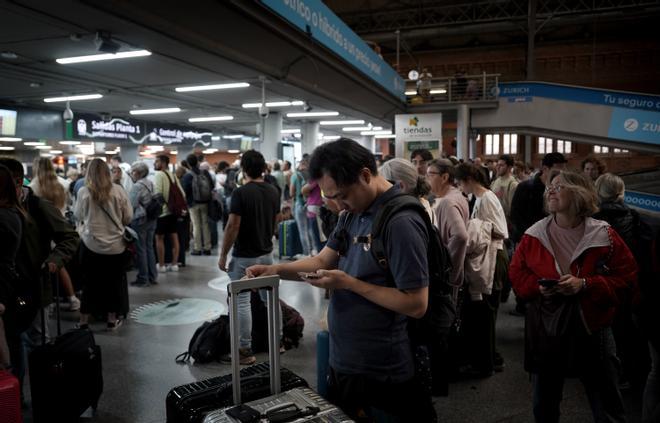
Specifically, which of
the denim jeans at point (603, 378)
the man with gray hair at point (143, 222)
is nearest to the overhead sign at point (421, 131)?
the man with gray hair at point (143, 222)

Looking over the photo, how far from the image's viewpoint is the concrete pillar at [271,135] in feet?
40.0

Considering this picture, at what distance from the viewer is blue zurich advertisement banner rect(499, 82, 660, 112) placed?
11.3 metres

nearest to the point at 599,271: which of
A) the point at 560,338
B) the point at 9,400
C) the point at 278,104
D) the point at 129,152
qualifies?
the point at 560,338

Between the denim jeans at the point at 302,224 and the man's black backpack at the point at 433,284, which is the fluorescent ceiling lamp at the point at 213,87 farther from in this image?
the man's black backpack at the point at 433,284

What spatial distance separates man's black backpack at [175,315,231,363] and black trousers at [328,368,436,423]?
2.40m

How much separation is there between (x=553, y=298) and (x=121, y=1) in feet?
13.8

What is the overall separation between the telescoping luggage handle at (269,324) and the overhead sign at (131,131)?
39.0ft

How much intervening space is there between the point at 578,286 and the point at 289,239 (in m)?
6.26

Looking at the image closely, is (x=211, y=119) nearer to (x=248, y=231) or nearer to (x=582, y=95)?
(x=582, y=95)

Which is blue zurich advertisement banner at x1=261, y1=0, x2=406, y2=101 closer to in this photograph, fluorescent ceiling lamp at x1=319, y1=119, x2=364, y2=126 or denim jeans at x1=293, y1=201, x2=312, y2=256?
denim jeans at x1=293, y1=201, x2=312, y2=256

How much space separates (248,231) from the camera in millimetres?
3670

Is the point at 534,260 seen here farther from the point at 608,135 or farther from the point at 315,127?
the point at 315,127

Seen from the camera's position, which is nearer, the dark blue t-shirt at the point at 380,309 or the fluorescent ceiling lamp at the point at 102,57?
the dark blue t-shirt at the point at 380,309

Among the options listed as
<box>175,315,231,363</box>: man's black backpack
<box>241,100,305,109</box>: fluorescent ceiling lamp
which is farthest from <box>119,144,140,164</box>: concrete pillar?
<box>175,315,231,363</box>: man's black backpack
